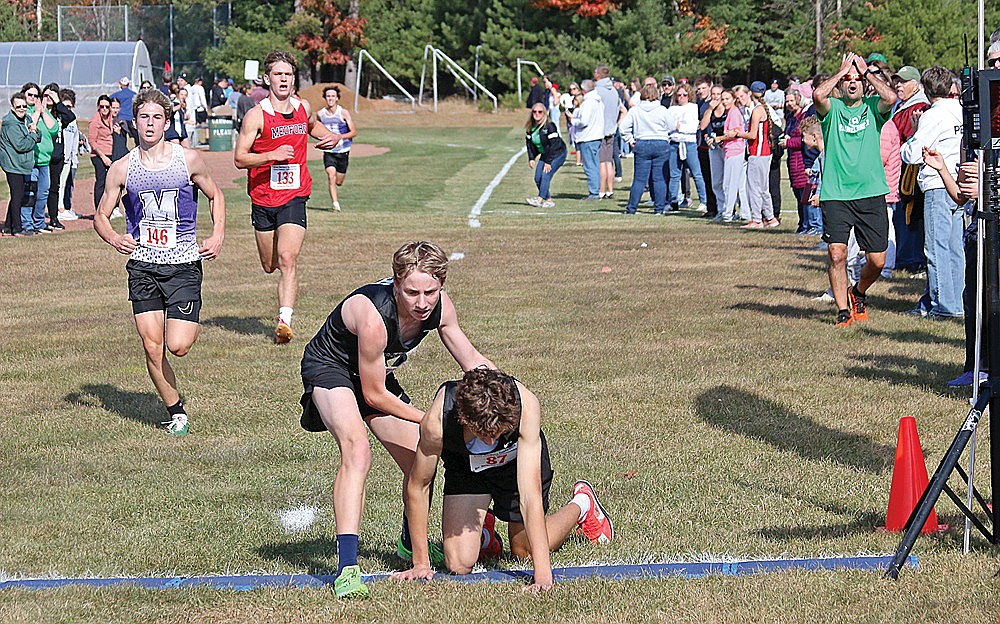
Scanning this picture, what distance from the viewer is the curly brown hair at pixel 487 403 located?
496cm

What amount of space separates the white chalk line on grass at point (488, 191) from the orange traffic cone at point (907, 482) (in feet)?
50.1

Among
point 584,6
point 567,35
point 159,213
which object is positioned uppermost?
point 584,6

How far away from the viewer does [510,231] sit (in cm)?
2009

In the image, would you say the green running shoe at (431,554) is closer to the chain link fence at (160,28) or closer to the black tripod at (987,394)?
the black tripod at (987,394)

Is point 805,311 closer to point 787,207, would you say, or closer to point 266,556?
point 266,556

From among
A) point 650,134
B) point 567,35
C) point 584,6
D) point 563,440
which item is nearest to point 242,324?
point 563,440

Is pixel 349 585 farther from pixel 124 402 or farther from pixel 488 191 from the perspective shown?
pixel 488 191

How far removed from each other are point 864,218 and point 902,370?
188 centimetres

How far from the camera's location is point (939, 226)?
11.4 meters

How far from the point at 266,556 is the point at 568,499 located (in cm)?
161

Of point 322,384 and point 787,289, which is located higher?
point 322,384

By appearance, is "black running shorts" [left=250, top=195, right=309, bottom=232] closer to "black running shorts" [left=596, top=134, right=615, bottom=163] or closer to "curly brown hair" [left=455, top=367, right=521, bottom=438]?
"curly brown hair" [left=455, top=367, right=521, bottom=438]

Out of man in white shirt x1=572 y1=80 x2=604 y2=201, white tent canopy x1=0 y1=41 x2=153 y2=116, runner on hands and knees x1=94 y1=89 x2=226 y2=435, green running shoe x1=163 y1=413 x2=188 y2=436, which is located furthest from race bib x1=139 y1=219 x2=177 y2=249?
white tent canopy x1=0 y1=41 x2=153 y2=116

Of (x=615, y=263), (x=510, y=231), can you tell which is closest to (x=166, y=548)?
(x=615, y=263)
